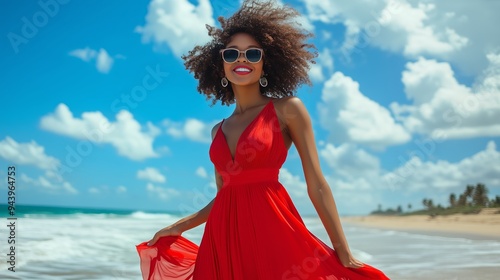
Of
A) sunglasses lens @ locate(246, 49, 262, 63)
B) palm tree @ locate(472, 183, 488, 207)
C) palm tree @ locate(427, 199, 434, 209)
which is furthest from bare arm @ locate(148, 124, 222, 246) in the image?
palm tree @ locate(427, 199, 434, 209)

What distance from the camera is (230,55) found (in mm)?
3246

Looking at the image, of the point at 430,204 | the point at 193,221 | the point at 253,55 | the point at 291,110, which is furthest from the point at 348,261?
the point at 430,204

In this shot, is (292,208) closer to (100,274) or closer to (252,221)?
(252,221)

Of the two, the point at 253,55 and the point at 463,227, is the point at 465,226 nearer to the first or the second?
the point at 463,227

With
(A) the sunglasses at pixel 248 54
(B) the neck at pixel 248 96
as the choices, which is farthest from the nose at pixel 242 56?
(B) the neck at pixel 248 96

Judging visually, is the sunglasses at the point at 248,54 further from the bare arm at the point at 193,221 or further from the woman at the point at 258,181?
the bare arm at the point at 193,221

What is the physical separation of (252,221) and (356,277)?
0.61 meters

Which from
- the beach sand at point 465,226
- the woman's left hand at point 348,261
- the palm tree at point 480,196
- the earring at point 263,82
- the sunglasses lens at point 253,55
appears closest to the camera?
the woman's left hand at point 348,261

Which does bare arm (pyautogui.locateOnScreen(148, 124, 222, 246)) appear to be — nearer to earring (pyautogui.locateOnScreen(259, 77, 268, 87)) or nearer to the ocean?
earring (pyautogui.locateOnScreen(259, 77, 268, 87))

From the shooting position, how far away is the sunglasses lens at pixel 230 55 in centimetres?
323

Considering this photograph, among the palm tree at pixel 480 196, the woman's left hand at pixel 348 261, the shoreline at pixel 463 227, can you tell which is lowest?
the woman's left hand at pixel 348 261

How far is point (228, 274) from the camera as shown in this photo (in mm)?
2850

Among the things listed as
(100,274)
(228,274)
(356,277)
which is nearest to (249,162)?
(228,274)

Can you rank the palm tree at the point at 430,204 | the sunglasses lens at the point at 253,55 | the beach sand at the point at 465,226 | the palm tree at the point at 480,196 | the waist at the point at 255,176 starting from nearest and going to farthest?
the waist at the point at 255,176 → the sunglasses lens at the point at 253,55 → the beach sand at the point at 465,226 → the palm tree at the point at 480,196 → the palm tree at the point at 430,204
